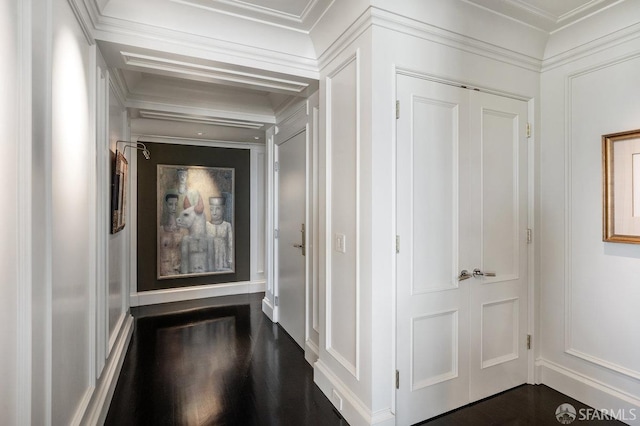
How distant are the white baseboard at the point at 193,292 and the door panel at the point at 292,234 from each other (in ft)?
5.16

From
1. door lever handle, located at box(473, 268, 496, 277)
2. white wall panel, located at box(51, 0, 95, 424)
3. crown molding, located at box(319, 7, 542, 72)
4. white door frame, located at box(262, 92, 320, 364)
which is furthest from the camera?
white door frame, located at box(262, 92, 320, 364)

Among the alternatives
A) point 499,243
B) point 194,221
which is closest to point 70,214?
point 499,243

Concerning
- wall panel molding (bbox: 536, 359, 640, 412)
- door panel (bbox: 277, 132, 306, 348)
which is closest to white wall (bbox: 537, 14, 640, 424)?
wall panel molding (bbox: 536, 359, 640, 412)

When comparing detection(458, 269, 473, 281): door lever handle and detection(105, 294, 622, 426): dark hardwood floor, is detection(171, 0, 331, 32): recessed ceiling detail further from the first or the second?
detection(105, 294, 622, 426): dark hardwood floor

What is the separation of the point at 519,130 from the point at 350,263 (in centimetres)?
165

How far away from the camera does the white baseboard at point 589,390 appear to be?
198 centimetres

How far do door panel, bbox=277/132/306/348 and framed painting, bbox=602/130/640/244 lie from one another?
7.43 ft

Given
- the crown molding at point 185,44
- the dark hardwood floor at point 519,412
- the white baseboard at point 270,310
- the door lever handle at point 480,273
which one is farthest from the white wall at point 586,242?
the white baseboard at point 270,310

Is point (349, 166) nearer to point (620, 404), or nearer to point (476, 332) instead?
point (476, 332)

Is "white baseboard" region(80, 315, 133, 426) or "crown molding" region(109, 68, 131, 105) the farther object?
"crown molding" region(109, 68, 131, 105)

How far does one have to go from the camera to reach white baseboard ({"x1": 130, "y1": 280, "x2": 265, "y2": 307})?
→ 14.9 feet

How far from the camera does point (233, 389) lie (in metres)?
2.43

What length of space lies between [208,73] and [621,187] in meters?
2.89

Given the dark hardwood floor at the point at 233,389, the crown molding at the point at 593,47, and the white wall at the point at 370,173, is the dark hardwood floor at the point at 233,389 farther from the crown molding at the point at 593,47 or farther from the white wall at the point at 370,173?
the crown molding at the point at 593,47
